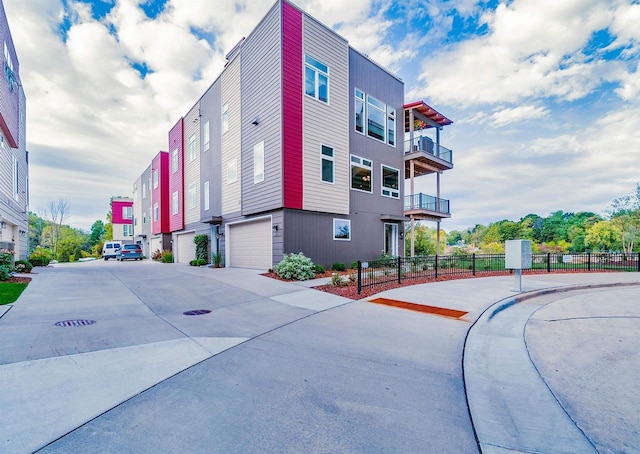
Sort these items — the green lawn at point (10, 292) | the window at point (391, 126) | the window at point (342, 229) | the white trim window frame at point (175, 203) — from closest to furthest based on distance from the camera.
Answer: the green lawn at point (10, 292)
the window at point (342, 229)
the window at point (391, 126)
the white trim window frame at point (175, 203)

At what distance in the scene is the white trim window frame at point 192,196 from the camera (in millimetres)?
20969

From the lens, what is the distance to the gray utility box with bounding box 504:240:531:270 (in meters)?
8.52

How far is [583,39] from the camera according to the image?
12328 millimetres

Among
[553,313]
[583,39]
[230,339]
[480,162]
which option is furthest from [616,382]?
[480,162]

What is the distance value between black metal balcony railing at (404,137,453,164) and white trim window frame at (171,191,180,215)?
61.1 feet

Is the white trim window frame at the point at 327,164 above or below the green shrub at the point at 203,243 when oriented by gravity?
above

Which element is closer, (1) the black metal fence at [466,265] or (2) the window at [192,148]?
(1) the black metal fence at [466,265]

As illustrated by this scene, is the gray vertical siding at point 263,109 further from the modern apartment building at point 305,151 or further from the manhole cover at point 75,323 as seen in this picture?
the manhole cover at point 75,323

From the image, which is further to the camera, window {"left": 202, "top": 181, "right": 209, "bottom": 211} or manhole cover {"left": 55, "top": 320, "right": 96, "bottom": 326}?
window {"left": 202, "top": 181, "right": 209, "bottom": 211}

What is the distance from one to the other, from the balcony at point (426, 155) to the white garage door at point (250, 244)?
10.4 meters

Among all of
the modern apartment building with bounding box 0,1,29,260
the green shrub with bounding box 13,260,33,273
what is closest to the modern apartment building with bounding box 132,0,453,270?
the green shrub with bounding box 13,260,33,273

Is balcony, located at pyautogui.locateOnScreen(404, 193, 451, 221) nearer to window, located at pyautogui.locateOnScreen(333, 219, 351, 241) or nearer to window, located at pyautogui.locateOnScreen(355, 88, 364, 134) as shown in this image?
window, located at pyautogui.locateOnScreen(333, 219, 351, 241)

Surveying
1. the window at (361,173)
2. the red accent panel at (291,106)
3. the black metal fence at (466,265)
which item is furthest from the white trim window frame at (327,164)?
the black metal fence at (466,265)

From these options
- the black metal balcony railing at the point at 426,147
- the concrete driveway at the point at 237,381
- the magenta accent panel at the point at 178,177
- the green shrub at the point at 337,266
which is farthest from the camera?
the magenta accent panel at the point at 178,177
